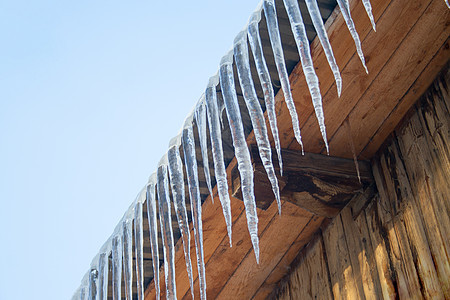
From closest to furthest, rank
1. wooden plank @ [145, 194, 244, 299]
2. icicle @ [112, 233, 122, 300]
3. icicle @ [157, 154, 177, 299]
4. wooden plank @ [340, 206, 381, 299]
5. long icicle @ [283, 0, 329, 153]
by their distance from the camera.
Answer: long icicle @ [283, 0, 329, 153], wooden plank @ [340, 206, 381, 299], icicle @ [157, 154, 177, 299], wooden plank @ [145, 194, 244, 299], icicle @ [112, 233, 122, 300]

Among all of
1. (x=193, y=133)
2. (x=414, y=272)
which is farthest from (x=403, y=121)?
(x=193, y=133)

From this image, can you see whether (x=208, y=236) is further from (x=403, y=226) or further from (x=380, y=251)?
(x=403, y=226)

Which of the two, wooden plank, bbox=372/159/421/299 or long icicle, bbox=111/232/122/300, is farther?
long icicle, bbox=111/232/122/300

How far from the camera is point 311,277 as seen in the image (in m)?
3.40

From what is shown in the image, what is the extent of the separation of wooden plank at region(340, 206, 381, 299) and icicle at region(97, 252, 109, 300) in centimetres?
127

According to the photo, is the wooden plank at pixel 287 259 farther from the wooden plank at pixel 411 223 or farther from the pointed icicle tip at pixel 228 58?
the pointed icicle tip at pixel 228 58

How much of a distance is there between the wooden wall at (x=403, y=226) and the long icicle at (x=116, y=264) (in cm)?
101

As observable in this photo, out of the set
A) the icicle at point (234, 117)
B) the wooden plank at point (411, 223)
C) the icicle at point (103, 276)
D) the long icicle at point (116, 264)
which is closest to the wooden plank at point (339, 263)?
the wooden plank at point (411, 223)

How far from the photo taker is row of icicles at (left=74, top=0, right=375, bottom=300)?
2432mm

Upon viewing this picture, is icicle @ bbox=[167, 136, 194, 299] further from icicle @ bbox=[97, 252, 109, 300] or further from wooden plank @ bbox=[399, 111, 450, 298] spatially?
wooden plank @ bbox=[399, 111, 450, 298]

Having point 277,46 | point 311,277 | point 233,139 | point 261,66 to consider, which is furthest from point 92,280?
point 277,46

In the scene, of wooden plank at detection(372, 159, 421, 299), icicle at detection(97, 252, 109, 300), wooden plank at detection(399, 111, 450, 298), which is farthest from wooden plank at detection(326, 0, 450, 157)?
icicle at detection(97, 252, 109, 300)

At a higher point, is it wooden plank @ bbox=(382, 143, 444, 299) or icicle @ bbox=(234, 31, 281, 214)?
icicle @ bbox=(234, 31, 281, 214)

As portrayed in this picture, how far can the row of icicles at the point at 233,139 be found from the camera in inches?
95.7
